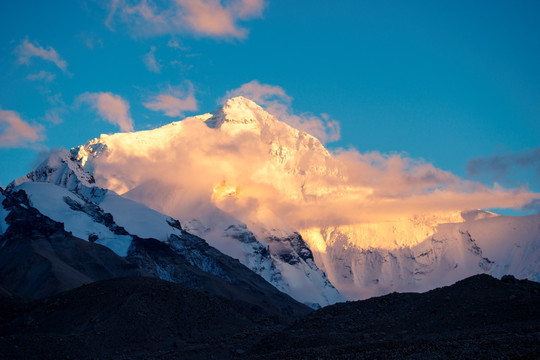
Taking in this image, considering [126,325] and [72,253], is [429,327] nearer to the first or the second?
[126,325]

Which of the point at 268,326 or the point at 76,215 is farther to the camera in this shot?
the point at 76,215

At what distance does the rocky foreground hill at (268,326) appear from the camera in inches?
1395

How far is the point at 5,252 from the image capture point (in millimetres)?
126312

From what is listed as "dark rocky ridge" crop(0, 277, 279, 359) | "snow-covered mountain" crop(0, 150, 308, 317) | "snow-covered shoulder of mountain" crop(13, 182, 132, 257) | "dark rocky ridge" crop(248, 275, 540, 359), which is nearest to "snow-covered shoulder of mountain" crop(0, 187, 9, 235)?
"snow-covered mountain" crop(0, 150, 308, 317)

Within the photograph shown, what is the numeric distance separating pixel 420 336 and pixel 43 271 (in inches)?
3422

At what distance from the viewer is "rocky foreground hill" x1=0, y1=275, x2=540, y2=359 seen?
35.4 metres

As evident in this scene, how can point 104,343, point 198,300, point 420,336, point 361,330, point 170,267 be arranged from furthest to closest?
point 170,267 < point 198,300 < point 104,343 < point 361,330 < point 420,336

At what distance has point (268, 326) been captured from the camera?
5769 centimetres

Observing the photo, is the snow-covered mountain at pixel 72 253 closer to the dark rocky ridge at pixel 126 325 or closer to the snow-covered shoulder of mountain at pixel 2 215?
the snow-covered shoulder of mountain at pixel 2 215

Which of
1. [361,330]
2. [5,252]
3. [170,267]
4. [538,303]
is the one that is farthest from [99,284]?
[170,267]

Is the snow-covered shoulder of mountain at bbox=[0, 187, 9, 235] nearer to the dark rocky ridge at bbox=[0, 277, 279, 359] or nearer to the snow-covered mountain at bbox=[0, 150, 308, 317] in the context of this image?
the snow-covered mountain at bbox=[0, 150, 308, 317]

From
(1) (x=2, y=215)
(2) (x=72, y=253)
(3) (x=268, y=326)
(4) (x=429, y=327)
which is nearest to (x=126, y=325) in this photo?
(3) (x=268, y=326)

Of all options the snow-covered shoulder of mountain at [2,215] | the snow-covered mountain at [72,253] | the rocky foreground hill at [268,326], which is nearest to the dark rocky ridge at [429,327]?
the rocky foreground hill at [268,326]

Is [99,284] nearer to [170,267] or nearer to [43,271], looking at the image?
[43,271]
